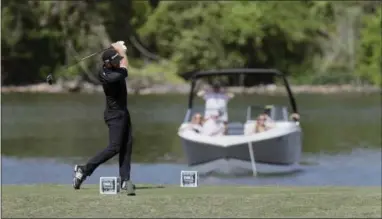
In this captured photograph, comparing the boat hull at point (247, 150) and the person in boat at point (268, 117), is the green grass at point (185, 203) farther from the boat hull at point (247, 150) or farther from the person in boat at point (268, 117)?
the person in boat at point (268, 117)

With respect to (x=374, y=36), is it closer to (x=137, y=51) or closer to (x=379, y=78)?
(x=379, y=78)

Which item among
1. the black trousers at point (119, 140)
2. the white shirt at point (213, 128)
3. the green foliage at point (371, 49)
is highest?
the green foliage at point (371, 49)

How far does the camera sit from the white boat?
Result: 23.4 metres

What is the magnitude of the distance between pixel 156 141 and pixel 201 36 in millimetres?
41657

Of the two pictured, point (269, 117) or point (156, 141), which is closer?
point (269, 117)

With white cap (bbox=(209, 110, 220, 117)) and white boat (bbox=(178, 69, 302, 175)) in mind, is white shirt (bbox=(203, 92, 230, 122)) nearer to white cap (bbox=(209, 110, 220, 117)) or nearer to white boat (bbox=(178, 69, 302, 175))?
white cap (bbox=(209, 110, 220, 117))

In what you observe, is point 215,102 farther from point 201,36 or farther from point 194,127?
point 201,36

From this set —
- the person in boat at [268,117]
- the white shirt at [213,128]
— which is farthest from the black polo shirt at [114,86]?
the person in boat at [268,117]

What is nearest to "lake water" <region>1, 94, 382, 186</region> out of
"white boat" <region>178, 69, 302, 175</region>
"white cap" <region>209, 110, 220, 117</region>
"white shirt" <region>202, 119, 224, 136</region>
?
"white boat" <region>178, 69, 302, 175</region>

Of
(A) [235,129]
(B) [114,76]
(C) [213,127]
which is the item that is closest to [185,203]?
(B) [114,76]

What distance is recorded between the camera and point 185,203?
10.8 metres

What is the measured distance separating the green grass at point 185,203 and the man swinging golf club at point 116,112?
25cm

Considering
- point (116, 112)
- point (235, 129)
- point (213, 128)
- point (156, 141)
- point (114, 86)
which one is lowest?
point (116, 112)

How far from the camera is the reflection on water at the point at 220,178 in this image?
899 inches
